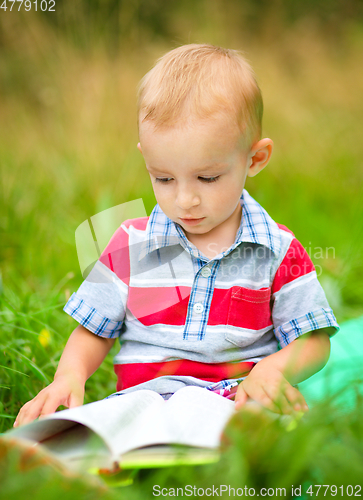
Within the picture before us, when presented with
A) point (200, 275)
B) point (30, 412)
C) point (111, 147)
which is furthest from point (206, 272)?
point (111, 147)

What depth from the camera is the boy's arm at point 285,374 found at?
0.92 m

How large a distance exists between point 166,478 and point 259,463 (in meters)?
0.15

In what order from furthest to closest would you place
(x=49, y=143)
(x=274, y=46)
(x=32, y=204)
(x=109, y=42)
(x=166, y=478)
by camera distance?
1. (x=274, y=46)
2. (x=109, y=42)
3. (x=49, y=143)
4. (x=32, y=204)
5. (x=166, y=478)

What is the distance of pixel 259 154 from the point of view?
1.19 metres

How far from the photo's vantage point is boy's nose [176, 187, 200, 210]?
3.44 ft

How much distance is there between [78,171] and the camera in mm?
2760

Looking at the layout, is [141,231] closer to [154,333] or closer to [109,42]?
[154,333]

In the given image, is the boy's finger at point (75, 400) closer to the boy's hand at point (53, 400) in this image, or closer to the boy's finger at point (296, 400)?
the boy's hand at point (53, 400)

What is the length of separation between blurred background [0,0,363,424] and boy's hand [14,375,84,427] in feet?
0.55

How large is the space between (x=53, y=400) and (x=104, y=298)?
0.28 metres

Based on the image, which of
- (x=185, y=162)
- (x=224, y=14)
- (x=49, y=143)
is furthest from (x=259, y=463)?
(x=224, y=14)

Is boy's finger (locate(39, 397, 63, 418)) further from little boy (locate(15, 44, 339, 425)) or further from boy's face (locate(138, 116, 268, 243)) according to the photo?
boy's face (locate(138, 116, 268, 243))

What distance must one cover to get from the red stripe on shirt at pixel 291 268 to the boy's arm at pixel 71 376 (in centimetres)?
48

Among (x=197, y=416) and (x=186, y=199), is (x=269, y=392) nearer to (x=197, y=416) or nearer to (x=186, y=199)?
(x=197, y=416)
